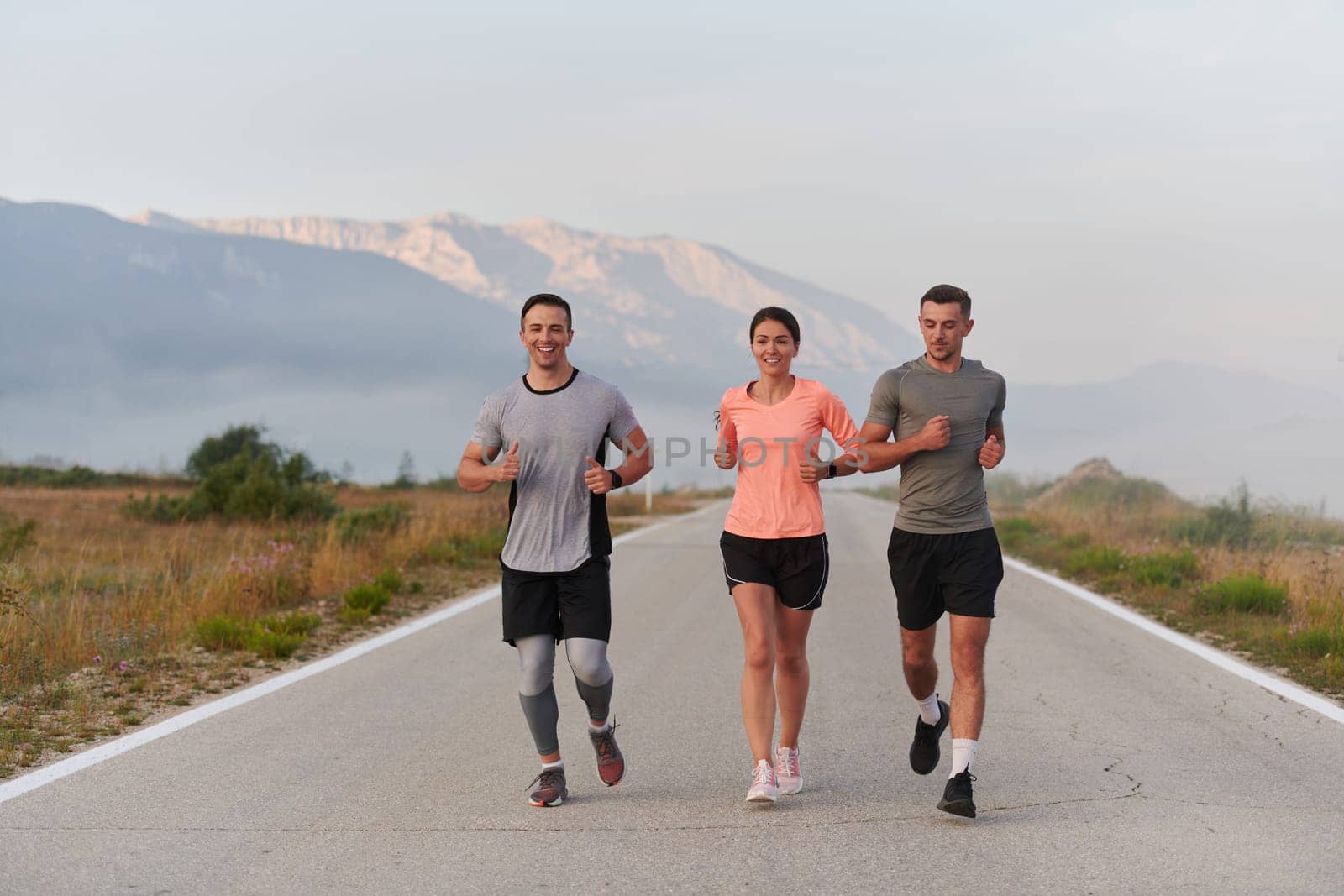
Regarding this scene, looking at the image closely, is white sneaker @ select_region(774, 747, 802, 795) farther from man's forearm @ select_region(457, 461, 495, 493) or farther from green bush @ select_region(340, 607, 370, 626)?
green bush @ select_region(340, 607, 370, 626)

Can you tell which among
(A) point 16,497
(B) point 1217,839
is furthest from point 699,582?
(A) point 16,497

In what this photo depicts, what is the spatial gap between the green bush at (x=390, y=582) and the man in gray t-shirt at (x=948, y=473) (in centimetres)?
861

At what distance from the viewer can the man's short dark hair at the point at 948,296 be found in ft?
20.1

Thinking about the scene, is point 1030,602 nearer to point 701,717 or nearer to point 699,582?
point 699,582

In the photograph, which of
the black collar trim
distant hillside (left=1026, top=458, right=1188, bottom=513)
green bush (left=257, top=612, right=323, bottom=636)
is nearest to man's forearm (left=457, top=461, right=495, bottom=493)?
the black collar trim

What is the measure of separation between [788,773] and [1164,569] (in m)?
10.4

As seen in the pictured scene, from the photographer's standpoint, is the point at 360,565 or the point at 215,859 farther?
the point at 360,565

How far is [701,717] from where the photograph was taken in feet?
25.9

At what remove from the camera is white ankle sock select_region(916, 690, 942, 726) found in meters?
6.48

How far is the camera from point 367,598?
508 inches

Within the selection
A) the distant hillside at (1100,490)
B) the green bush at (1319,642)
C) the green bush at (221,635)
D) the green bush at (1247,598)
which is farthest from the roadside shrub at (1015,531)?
the green bush at (221,635)

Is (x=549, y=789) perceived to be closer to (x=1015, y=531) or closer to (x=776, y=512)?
(x=776, y=512)

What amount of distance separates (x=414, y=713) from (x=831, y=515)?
2768 cm

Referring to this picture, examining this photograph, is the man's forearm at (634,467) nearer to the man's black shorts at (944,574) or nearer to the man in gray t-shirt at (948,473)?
the man in gray t-shirt at (948,473)
